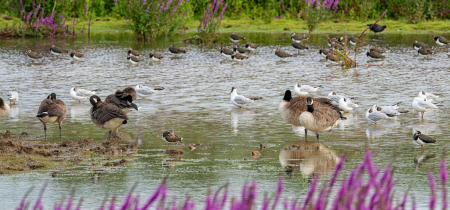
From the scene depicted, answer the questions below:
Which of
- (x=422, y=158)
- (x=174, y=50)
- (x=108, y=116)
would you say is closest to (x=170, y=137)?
(x=108, y=116)

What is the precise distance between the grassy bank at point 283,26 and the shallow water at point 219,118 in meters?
7.95

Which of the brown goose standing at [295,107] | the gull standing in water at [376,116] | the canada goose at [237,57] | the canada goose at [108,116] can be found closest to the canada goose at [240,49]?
the canada goose at [237,57]

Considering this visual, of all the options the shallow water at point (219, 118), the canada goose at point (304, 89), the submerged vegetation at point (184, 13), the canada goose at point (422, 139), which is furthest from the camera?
the submerged vegetation at point (184, 13)

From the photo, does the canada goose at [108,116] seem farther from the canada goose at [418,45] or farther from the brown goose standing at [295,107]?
the canada goose at [418,45]

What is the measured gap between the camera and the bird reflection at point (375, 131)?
479 inches

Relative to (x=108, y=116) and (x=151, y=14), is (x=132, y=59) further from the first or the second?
(x=108, y=116)

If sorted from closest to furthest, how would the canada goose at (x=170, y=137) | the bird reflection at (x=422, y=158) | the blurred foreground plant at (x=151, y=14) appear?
1. the bird reflection at (x=422, y=158)
2. the canada goose at (x=170, y=137)
3. the blurred foreground plant at (x=151, y=14)

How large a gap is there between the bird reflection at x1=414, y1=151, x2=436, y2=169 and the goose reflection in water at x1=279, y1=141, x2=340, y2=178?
3.91 ft

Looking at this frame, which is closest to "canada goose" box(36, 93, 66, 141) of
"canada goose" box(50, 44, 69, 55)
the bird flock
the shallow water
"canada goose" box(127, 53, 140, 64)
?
the bird flock

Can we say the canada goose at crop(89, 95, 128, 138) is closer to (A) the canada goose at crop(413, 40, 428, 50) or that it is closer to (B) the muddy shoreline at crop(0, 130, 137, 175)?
(B) the muddy shoreline at crop(0, 130, 137, 175)

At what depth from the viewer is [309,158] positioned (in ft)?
34.0

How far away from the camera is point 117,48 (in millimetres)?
29266

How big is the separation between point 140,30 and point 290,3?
14492 mm

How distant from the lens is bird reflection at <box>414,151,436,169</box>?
984cm
